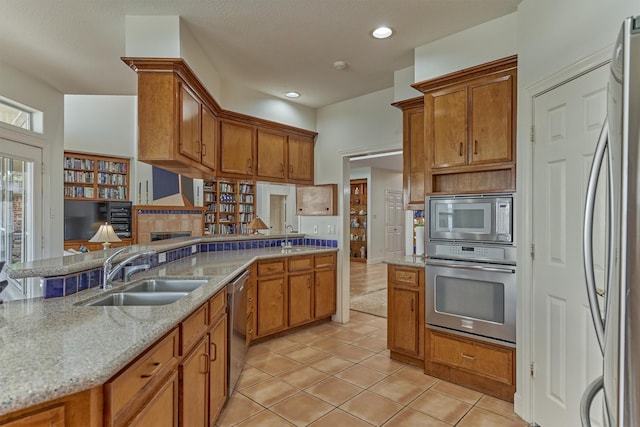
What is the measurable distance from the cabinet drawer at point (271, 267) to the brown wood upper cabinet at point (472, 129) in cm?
167

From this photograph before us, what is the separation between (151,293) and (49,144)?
10.4ft

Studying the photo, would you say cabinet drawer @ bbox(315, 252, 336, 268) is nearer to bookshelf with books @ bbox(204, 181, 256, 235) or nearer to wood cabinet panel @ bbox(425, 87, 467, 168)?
wood cabinet panel @ bbox(425, 87, 467, 168)

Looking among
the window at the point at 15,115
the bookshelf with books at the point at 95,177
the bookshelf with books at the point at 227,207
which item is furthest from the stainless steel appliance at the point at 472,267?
the bookshelf with books at the point at 95,177

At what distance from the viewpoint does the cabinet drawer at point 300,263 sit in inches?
150

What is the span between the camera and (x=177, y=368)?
1529mm

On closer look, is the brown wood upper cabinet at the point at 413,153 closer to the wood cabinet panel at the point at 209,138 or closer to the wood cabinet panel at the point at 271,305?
the wood cabinet panel at the point at 271,305

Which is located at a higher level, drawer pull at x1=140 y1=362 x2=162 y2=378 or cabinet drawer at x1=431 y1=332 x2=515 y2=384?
drawer pull at x1=140 y1=362 x2=162 y2=378

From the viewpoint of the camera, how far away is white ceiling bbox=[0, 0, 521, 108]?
246 cm

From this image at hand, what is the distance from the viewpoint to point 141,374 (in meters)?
1.18

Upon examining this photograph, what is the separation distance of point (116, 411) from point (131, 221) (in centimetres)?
720

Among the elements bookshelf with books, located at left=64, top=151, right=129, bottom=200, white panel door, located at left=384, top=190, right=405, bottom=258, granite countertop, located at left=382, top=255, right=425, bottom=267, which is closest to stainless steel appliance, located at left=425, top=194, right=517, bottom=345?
granite countertop, located at left=382, top=255, right=425, bottom=267

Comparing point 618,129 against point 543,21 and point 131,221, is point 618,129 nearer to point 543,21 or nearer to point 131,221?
point 543,21

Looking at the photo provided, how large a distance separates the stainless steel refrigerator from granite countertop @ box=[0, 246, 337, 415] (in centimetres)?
122

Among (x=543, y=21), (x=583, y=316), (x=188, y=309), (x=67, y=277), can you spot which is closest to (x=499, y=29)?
(x=543, y=21)
